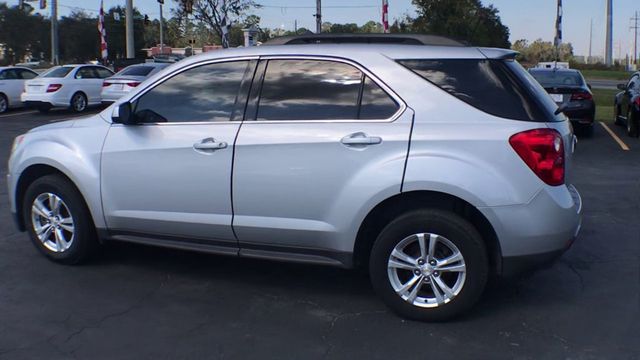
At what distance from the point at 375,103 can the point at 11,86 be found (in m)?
19.4

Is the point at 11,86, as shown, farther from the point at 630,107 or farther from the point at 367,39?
the point at 367,39

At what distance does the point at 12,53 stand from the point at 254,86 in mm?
73671

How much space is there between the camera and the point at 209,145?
4832 millimetres

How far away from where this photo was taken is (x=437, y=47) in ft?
15.4

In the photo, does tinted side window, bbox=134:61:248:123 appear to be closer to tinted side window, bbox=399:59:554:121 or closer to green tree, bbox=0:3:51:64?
tinted side window, bbox=399:59:554:121

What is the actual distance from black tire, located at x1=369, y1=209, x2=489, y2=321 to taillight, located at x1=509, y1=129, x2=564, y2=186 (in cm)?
54

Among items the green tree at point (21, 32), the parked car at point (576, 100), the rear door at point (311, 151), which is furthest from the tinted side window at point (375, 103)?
the green tree at point (21, 32)

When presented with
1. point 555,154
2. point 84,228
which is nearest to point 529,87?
point 555,154

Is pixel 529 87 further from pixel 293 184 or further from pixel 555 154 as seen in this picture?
pixel 293 184

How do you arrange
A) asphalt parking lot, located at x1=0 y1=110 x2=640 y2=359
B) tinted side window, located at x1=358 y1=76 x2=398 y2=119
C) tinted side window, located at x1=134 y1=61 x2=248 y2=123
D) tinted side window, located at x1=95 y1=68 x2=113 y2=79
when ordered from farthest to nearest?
tinted side window, located at x1=95 y1=68 x2=113 y2=79 → tinted side window, located at x1=134 y1=61 x2=248 y2=123 → tinted side window, located at x1=358 y1=76 x2=398 y2=119 → asphalt parking lot, located at x1=0 y1=110 x2=640 y2=359

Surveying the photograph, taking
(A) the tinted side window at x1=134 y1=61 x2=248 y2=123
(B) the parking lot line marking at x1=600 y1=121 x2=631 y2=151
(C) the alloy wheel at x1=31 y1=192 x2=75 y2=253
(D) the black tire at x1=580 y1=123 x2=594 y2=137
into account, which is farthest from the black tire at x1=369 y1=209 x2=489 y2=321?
(D) the black tire at x1=580 y1=123 x2=594 y2=137

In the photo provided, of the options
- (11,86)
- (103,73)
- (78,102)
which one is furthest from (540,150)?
(103,73)

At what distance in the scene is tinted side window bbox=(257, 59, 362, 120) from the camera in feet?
15.2

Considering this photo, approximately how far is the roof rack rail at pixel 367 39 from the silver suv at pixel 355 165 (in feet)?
0.65
